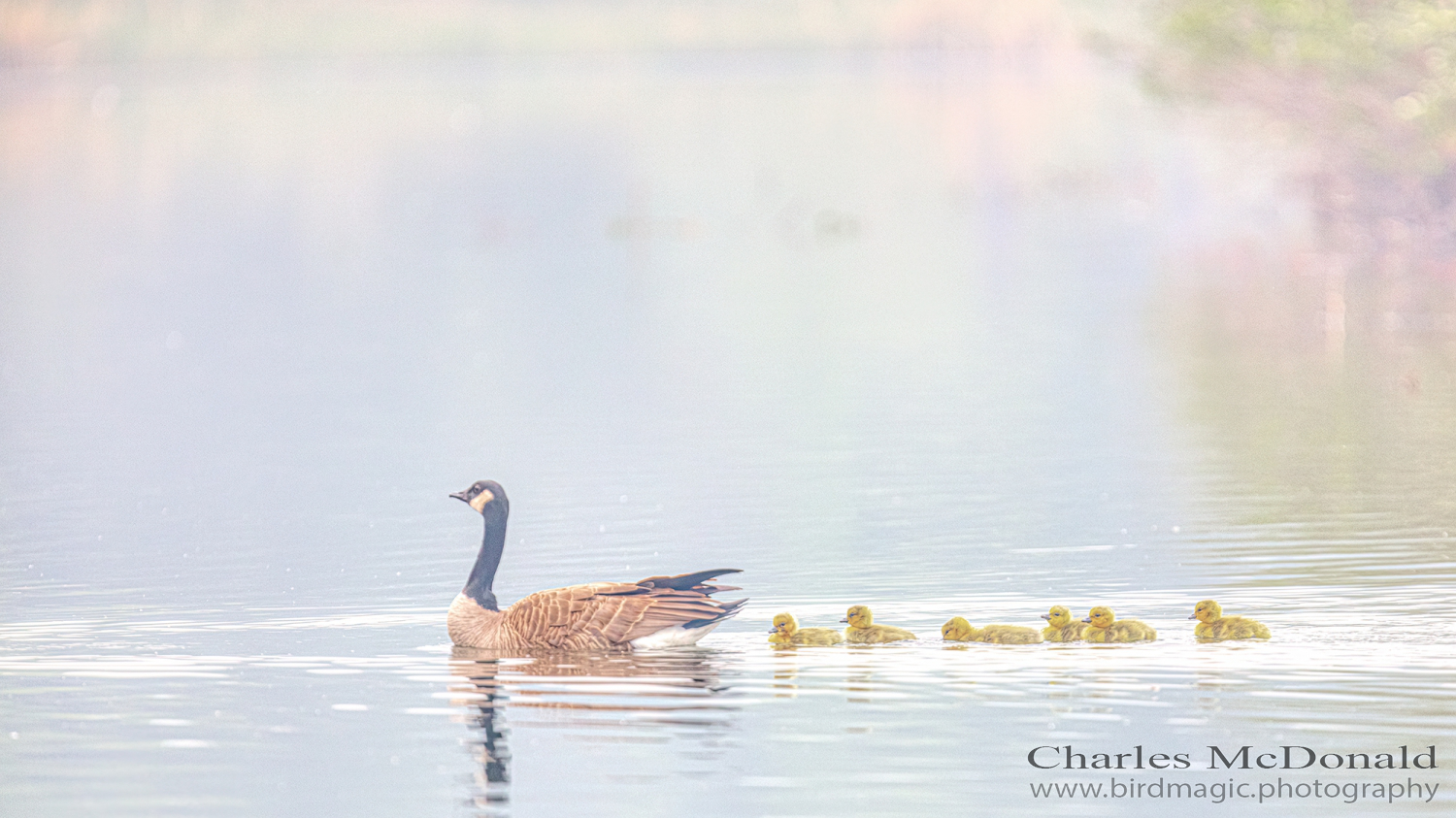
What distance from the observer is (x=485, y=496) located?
1802 centimetres

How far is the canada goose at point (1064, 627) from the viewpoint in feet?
54.5

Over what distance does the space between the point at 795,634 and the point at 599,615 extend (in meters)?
1.36

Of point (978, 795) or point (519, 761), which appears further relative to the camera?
point (519, 761)

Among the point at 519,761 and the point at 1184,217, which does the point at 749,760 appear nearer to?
the point at 519,761

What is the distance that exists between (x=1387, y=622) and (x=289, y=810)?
7.64m

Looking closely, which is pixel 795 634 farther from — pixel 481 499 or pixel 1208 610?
pixel 1208 610

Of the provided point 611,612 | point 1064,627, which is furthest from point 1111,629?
point 611,612

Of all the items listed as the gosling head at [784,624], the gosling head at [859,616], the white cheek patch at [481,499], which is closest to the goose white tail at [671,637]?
the gosling head at [784,624]

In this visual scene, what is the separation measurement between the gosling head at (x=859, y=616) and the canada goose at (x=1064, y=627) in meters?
1.22

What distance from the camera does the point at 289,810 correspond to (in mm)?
13773

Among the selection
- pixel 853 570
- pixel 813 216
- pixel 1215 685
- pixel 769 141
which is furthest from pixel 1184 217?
pixel 1215 685

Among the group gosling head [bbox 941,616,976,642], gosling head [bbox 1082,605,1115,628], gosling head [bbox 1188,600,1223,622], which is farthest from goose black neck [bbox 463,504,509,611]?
gosling head [bbox 1188,600,1223,622]

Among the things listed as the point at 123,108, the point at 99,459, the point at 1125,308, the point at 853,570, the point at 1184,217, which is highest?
the point at 123,108

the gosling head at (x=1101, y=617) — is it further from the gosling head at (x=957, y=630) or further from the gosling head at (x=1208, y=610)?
the gosling head at (x=957, y=630)
